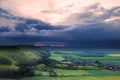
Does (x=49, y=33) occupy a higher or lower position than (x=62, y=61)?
higher

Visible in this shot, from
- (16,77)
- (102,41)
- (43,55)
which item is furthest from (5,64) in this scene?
(102,41)

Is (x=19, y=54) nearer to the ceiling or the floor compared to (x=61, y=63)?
nearer to the ceiling

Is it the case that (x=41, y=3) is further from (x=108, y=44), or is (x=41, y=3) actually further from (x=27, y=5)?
(x=108, y=44)

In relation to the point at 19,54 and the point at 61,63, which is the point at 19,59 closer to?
the point at 19,54

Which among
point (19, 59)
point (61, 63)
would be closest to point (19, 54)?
point (19, 59)

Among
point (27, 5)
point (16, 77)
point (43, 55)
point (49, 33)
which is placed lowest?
point (16, 77)

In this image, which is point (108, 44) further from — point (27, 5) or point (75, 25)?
point (27, 5)

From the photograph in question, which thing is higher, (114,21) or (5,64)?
(114,21)

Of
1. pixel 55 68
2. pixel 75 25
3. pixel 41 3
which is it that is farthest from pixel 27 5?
pixel 55 68

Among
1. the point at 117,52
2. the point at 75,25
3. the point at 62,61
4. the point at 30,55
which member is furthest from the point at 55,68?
the point at 117,52
